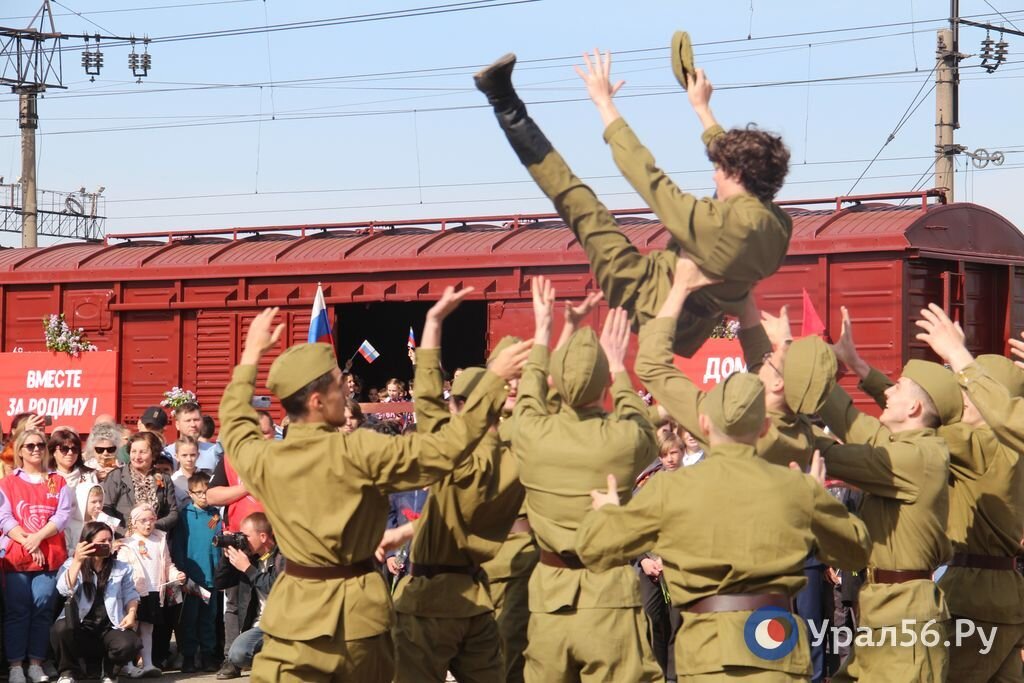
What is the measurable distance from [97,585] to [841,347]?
216 inches

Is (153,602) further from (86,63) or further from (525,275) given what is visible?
(86,63)

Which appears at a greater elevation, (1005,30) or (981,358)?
(1005,30)

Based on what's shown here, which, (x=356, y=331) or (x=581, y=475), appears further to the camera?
(x=356, y=331)

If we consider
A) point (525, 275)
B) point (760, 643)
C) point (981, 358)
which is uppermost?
point (525, 275)

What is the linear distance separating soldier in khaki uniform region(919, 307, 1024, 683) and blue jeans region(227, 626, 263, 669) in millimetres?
4554

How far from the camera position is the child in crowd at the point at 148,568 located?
30.6ft

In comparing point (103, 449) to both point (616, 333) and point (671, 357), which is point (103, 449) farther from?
point (671, 357)

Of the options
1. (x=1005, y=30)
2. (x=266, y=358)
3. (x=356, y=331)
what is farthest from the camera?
(x=1005, y=30)

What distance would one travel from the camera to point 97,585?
29.7ft

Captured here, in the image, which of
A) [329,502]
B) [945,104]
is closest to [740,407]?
[329,502]

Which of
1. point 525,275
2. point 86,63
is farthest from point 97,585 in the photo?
point 86,63

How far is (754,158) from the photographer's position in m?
4.61

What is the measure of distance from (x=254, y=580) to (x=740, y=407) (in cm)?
554

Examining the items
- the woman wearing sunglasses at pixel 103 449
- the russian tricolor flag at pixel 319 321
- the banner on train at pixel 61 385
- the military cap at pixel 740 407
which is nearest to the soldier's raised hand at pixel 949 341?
the military cap at pixel 740 407
